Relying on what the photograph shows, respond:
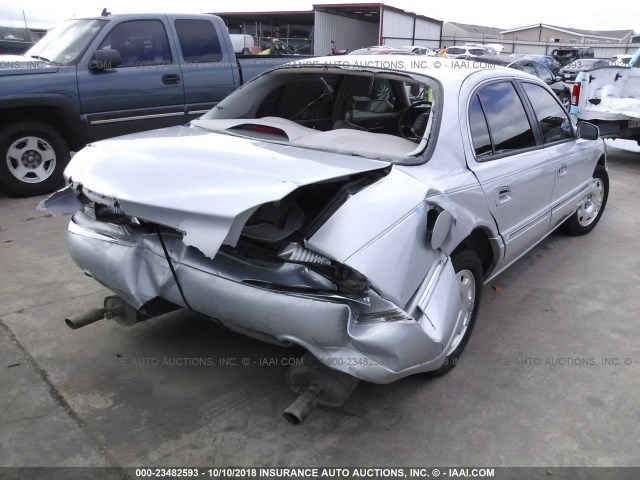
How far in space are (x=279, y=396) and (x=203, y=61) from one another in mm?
5564

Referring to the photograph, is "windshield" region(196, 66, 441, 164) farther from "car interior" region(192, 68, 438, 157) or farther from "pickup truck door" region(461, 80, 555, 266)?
"pickup truck door" region(461, 80, 555, 266)

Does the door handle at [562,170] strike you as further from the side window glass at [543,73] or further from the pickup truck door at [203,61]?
the side window glass at [543,73]

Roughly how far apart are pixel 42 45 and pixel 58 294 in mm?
4467

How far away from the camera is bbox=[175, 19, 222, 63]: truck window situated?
6969 millimetres

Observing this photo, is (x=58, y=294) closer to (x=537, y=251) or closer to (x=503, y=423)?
(x=503, y=423)

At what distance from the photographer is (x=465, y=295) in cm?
308

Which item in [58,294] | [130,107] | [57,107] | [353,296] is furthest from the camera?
[130,107]

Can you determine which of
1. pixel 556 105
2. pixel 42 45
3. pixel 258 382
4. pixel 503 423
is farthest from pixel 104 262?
pixel 42 45

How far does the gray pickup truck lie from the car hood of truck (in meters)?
3.67

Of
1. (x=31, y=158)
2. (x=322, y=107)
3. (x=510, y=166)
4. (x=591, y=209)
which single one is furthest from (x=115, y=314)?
(x=591, y=209)

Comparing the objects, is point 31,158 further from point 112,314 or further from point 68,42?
point 112,314

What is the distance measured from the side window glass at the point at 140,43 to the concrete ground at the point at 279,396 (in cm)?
363

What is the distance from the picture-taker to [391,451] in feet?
8.07

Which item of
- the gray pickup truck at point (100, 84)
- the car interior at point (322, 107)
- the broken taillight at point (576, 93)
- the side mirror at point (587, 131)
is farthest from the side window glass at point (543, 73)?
the car interior at point (322, 107)
